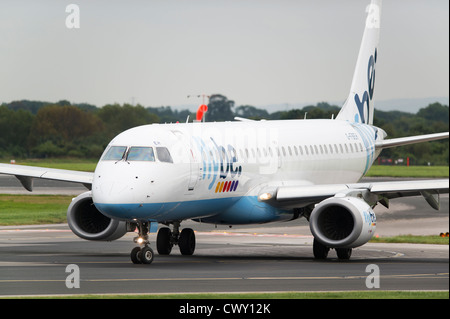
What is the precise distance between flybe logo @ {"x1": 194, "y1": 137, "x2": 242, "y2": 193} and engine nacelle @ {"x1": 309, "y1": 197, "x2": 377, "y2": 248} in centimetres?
280

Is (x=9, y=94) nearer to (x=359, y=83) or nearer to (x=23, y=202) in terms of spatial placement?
(x=23, y=202)


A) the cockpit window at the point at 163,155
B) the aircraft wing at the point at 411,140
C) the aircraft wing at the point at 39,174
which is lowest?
the aircraft wing at the point at 39,174

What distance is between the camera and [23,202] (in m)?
38.0

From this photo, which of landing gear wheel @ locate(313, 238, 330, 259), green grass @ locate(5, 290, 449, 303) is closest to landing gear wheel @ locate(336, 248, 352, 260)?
landing gear wheel @ locate(313, 238, 330, 259)

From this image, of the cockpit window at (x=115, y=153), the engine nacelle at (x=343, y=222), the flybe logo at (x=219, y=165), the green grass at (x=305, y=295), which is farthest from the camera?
the flybe logo at (x=219, y=165)

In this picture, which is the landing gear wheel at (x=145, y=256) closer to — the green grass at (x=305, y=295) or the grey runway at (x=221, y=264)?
the grey runway at (x=221, y=264)

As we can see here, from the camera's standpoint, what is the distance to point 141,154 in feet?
97.9

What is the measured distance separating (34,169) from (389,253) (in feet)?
39.8

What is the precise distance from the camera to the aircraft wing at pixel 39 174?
117 ft

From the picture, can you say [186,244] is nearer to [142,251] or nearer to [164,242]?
[164,242]

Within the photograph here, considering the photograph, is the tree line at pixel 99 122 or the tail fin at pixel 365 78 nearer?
the tree line at pixel 99 122

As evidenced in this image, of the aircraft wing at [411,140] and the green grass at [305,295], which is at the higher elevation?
the aircraft wing at [411,140]

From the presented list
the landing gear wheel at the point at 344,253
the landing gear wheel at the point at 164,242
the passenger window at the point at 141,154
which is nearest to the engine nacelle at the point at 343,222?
the landing gear wheel at the point at 344,253

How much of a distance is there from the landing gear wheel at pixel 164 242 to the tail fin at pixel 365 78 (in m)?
13.8
